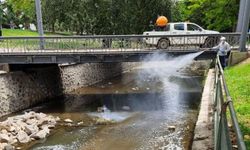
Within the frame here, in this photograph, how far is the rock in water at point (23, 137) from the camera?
13344 millimetres

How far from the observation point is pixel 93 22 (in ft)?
111

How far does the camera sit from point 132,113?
1738 cm

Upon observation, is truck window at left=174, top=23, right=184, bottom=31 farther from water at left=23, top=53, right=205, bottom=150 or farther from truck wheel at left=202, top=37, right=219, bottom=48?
truck wheel at left=202, top=37, right=219, bottom=48

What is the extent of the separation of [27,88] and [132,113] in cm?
714

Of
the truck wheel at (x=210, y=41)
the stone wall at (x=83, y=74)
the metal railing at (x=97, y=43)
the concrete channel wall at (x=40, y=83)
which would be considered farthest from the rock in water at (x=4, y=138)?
the truck wheel at (x=210, y=41)

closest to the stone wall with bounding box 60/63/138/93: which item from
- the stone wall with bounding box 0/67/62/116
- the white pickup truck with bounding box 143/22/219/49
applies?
the stone wall with bounding box 0/67/62/116

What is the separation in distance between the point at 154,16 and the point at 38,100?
17.6 m

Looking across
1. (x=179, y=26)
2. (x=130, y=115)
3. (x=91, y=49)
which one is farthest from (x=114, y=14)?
(x=130, y=115)

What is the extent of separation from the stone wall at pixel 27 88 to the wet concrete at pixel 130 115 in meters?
1.01

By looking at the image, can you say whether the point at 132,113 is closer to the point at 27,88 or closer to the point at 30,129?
the point at 30,129

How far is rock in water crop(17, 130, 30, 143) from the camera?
13.3 m

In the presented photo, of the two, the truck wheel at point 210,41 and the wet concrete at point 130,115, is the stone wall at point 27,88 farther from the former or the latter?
the truck wheel at point 210,41

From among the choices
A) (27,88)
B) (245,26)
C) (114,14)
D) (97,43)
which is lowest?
(27,88)

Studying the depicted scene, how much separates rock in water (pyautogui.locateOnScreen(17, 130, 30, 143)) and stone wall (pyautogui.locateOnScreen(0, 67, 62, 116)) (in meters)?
4.15
